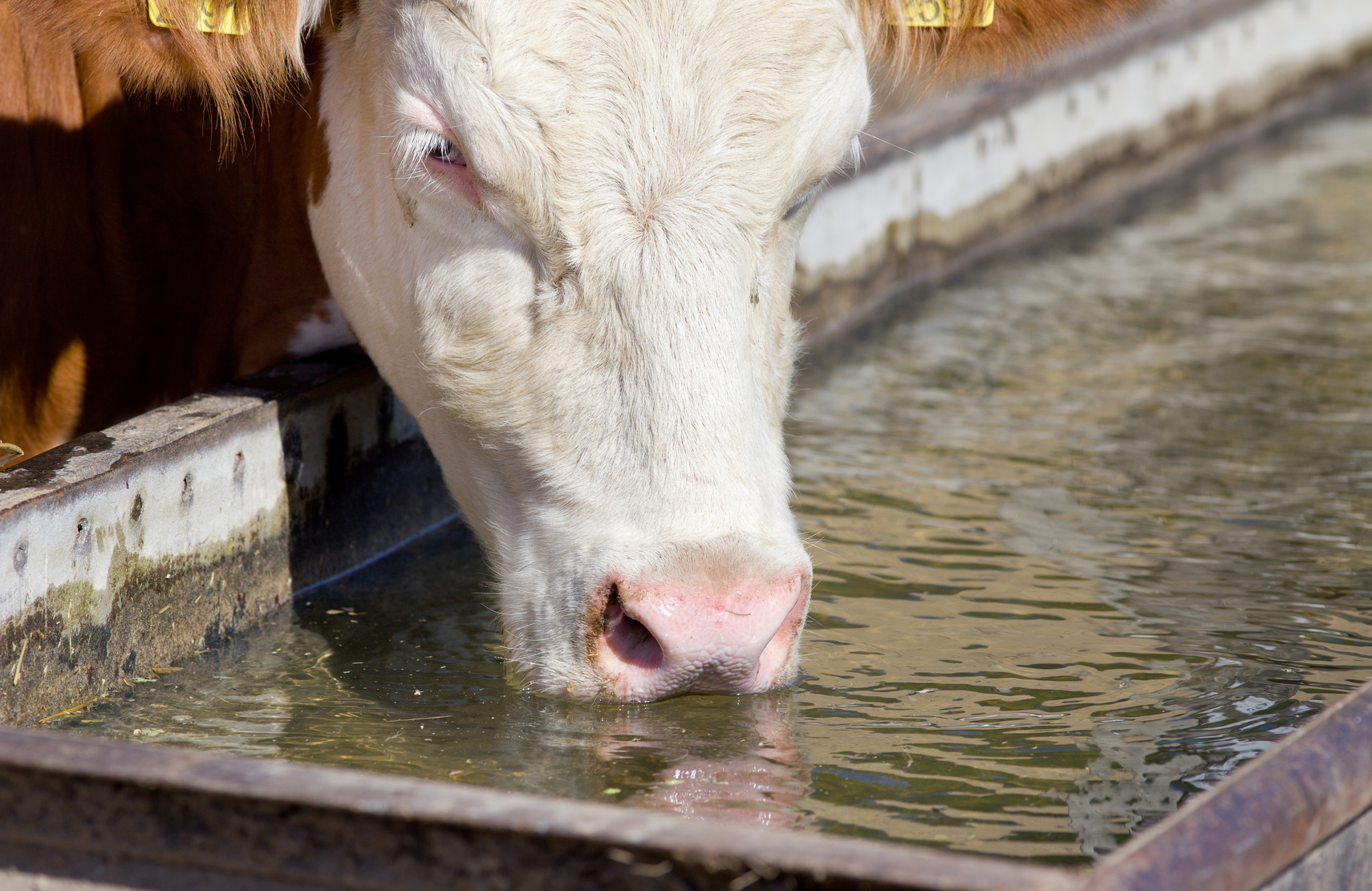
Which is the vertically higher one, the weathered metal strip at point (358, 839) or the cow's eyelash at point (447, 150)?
the cow's eyelash at point (447, 150)

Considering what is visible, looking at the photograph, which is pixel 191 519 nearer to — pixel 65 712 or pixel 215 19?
pixel 65 712

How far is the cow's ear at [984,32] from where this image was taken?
2.80m

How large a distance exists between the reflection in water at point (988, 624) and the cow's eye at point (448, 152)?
759mm

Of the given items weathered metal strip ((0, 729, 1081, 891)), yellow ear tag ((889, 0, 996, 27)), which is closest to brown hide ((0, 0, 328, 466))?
yellow ear tag ((889, 0, 996, 27))

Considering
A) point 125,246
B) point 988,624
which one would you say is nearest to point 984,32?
point 988,624

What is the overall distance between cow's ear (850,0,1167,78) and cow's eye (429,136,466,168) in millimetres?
818

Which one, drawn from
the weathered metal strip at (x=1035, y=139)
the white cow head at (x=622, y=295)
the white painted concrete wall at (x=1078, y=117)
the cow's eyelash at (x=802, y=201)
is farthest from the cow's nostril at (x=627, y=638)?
the white painted concrete wall at (x=1078, y=117)

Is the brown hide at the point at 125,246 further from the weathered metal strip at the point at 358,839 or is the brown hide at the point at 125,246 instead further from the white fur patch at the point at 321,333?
the weathered metal strip at the point at 358,839

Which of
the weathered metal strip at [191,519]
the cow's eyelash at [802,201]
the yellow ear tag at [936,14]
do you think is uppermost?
the yellow ear tag at [936,14]

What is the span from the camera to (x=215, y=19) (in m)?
2.31

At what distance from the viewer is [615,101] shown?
7.14ft

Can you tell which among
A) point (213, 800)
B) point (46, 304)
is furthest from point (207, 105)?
point (213, 800)

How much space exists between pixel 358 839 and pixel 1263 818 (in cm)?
75

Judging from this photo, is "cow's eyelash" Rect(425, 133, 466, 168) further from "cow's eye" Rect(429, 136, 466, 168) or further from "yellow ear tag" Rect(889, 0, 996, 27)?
"yellow ear tag" Rect(889, 0, 996, 27)
